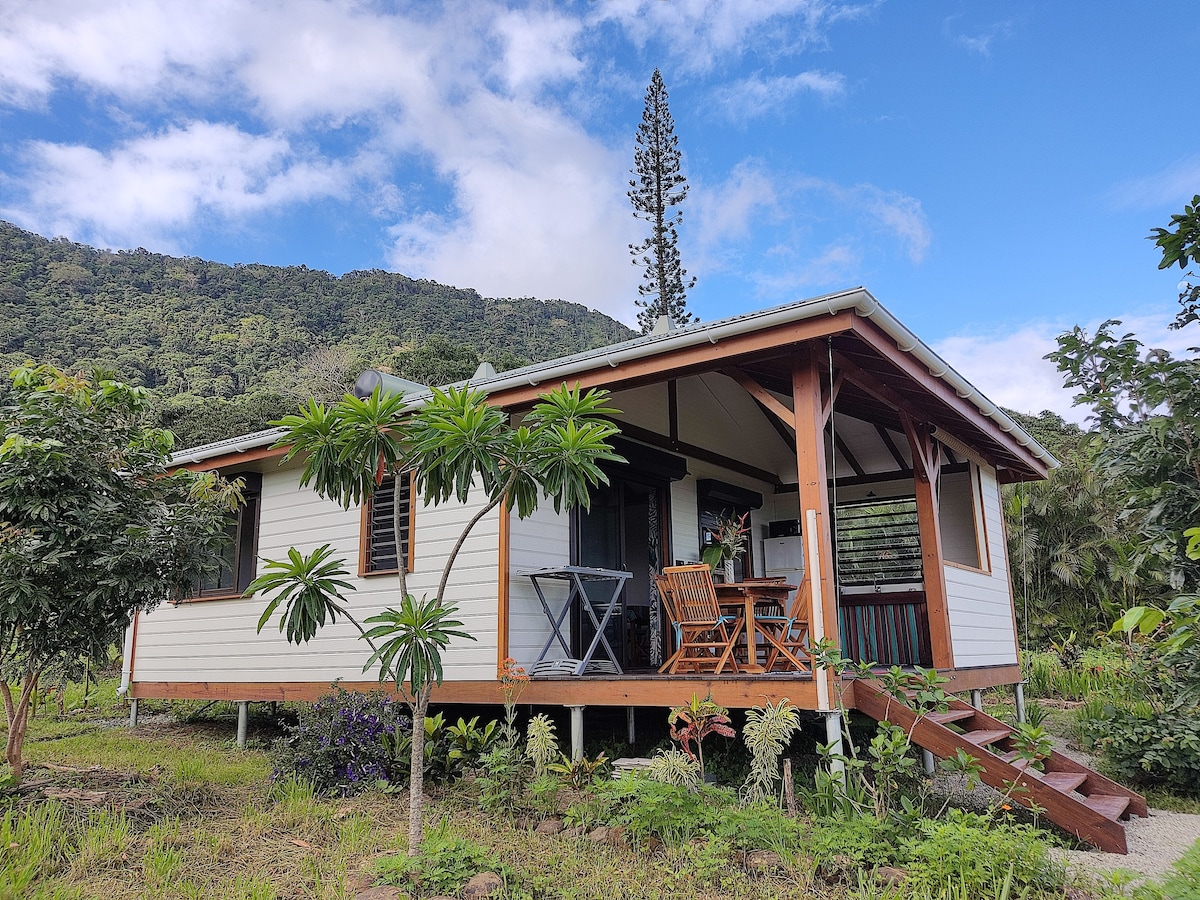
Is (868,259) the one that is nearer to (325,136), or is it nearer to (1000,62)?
(1000,62)

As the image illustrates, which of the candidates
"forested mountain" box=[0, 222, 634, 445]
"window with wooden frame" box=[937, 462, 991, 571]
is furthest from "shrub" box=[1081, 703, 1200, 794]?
"forested mountain" box=[0, 222, 634, 445]

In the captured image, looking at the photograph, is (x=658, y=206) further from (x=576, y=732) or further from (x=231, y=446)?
(x=576, y=732)

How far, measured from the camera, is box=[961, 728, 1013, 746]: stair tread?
494cm

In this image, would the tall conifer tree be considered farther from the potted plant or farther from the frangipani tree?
the frangipani tree

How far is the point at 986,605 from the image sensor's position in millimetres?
8109

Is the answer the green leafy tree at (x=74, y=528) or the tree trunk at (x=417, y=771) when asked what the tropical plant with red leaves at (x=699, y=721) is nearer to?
the tree trunk at (x=417, y=771)

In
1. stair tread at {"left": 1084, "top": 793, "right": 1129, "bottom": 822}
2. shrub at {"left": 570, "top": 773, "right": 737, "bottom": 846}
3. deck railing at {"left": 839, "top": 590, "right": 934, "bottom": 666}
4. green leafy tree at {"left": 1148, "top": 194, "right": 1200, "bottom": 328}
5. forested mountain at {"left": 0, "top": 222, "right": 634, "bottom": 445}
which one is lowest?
stair tread at {"left": 1084, "top": 793, "right": 1129, "bottom": 822}

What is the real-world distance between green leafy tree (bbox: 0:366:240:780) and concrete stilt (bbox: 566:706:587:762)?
2.71m

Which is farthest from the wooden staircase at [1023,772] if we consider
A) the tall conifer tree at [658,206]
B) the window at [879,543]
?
the tall conifer tree at [658,206]

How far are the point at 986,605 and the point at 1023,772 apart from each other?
4.00 metres

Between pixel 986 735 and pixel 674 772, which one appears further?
pixel 986 735

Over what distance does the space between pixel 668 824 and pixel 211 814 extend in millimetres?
2703

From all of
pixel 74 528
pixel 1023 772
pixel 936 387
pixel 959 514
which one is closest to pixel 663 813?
pixel 1023 772

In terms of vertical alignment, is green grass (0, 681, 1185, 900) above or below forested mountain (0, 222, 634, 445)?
below
